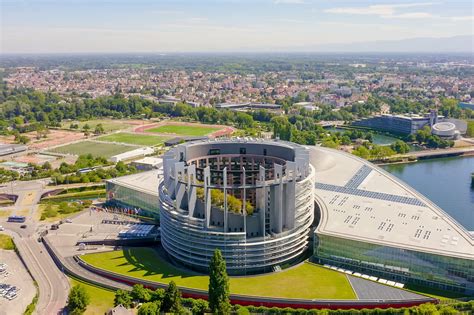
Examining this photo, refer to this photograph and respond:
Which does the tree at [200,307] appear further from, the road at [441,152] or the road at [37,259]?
the road at [441,152]

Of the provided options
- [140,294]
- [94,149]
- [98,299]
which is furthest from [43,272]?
[94,149]

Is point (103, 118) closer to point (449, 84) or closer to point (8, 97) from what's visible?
point (8, 97)

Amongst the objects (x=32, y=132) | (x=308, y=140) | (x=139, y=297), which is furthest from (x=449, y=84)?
(x=139, y=297)

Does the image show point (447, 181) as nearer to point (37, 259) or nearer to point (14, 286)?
point (37, 259)

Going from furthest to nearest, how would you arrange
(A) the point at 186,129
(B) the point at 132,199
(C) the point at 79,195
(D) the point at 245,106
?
1. (D) the point at 245,106
2. (A) the point at 186,129
3. (C) the point at 79,195
4. (B) the point at 132,199

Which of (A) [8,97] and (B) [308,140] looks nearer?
(B) [308,140]

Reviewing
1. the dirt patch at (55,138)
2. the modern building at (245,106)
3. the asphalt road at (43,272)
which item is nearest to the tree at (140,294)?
the asphalt road at (43,272)
